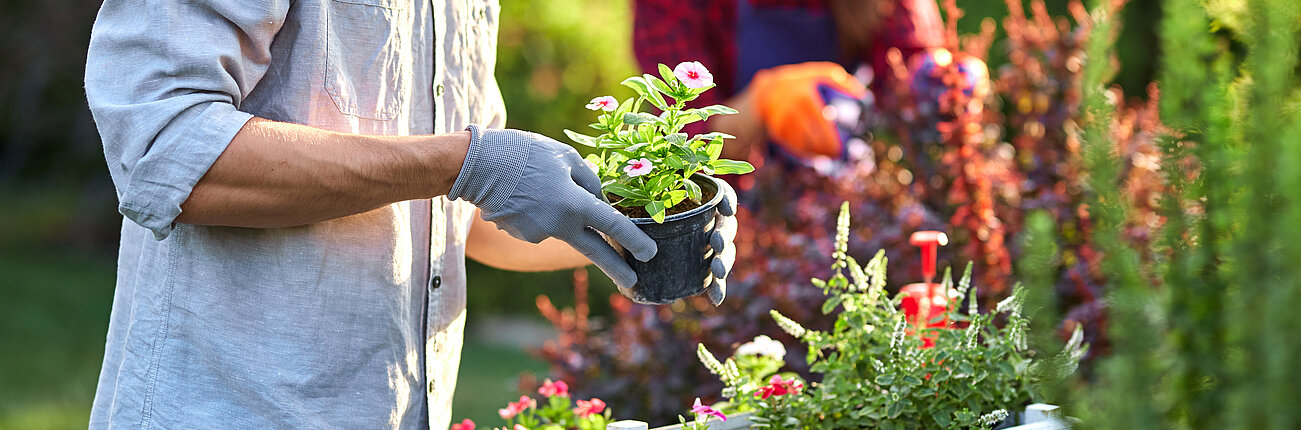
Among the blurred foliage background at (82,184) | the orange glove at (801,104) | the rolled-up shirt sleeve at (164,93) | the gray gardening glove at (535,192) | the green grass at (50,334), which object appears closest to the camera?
the rolled-up shirt sleeve at (164,93)

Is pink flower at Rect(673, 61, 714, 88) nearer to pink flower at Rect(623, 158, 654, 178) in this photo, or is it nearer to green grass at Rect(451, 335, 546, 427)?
pink flower at Rect(623, 158, 654, 178)

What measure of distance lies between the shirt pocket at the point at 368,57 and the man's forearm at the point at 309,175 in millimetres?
132

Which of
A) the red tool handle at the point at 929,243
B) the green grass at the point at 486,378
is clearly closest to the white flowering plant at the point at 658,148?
the red tool handle at the point at 929,243

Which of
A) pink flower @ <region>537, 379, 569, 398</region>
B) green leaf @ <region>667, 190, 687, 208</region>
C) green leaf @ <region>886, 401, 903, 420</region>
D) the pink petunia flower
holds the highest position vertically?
green leaf @ <region>667, 190, 687, 208</region>

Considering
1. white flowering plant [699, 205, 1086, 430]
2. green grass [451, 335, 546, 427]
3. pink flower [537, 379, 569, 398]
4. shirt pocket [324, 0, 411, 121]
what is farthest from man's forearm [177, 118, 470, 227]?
green grass [451, 335, 546, 427]

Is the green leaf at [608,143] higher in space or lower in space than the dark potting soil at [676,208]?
higher

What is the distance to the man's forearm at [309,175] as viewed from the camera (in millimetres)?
1296

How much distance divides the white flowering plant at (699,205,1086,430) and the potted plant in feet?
0.46

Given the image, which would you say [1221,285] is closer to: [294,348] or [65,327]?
[294,348]

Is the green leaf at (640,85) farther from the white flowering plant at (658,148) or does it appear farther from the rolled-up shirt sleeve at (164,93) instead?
the rolled-up shirt sleeve at (164,93)

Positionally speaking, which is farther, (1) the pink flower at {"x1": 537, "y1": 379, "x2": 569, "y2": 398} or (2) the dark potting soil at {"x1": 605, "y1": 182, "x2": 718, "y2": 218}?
(1) the pink flower at {"x1": 537, "y1": 379, "x2": 569, "y2": 398}

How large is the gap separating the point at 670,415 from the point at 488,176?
1.53 m

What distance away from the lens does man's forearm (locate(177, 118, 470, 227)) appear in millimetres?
1296

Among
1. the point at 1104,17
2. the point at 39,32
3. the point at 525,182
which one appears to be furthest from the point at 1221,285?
the point at 39,32
